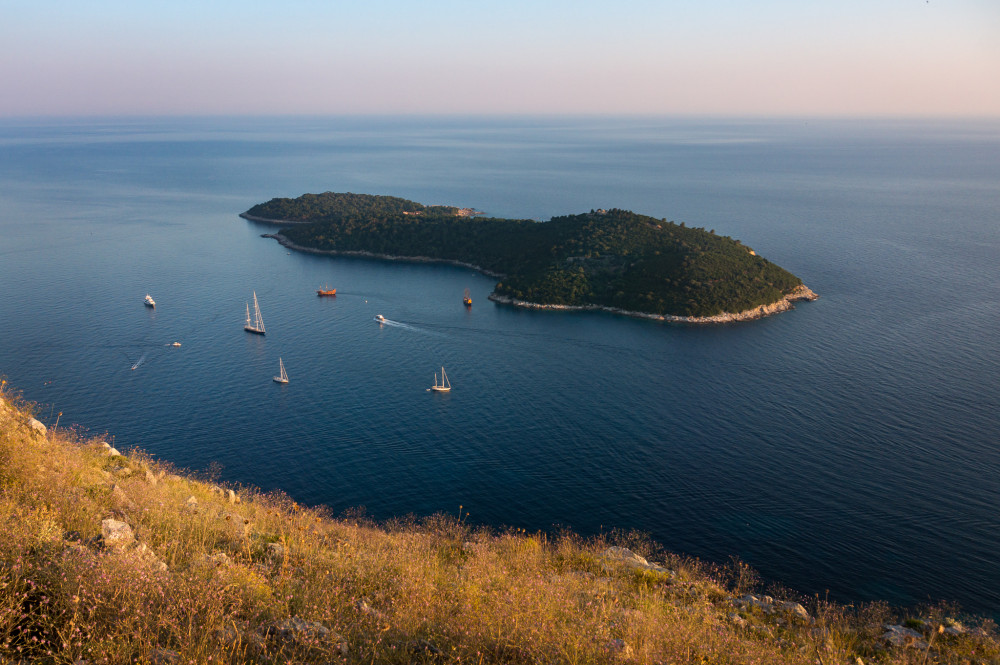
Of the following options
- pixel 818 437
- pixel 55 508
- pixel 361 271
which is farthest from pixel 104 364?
pixel 818 437

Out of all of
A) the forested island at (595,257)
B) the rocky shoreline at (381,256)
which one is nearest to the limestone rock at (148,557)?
the forested island at (595,257)

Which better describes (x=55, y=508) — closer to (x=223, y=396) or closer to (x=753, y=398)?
(x=223, y=396)

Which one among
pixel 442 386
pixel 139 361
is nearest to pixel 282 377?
pixel 442 386

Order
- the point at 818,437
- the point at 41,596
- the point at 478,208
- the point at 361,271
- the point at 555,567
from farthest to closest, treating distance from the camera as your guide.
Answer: the point at 478,208 < the point at 361,271 < the point at 818,437 < the point at 555,567 < the point at 41,596

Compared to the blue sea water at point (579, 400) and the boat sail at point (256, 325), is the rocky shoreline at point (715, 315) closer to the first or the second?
the blue sea water at point (579, 400)

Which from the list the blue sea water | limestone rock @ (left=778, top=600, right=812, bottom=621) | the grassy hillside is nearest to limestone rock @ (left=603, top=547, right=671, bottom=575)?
the grassy hillside
